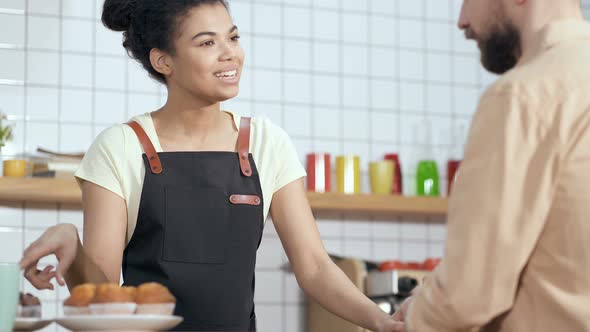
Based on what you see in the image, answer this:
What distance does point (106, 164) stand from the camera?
6.46 feet

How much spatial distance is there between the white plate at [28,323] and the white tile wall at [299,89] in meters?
2.53

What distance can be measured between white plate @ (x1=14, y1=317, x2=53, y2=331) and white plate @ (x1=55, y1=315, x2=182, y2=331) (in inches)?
4.2

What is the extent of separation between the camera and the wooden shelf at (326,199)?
140 inches

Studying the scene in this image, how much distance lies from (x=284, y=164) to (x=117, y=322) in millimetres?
940

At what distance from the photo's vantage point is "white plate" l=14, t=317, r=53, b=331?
1.29 metres

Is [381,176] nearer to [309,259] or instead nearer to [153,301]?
[309,259]

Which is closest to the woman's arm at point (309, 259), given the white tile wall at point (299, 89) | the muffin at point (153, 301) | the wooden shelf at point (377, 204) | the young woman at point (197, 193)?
the young woman at point (197, 193)

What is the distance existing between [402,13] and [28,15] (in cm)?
177

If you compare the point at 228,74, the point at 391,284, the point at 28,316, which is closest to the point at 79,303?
the point at 28,316

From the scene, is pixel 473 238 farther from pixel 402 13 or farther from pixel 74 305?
pixel 402 13

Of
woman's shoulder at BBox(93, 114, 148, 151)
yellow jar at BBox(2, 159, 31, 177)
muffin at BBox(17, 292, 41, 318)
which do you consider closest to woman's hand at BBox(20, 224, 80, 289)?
muffin at BBox(17, 292, 41, 318)

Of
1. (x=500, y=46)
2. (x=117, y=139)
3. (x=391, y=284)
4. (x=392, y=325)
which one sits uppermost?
(x=500, y=46)

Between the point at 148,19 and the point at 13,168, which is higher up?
the point at 148,19

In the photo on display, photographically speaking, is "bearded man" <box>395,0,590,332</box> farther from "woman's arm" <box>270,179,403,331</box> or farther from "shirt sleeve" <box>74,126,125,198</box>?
"shirt sleeve" <box>74,126,125,198</box>
